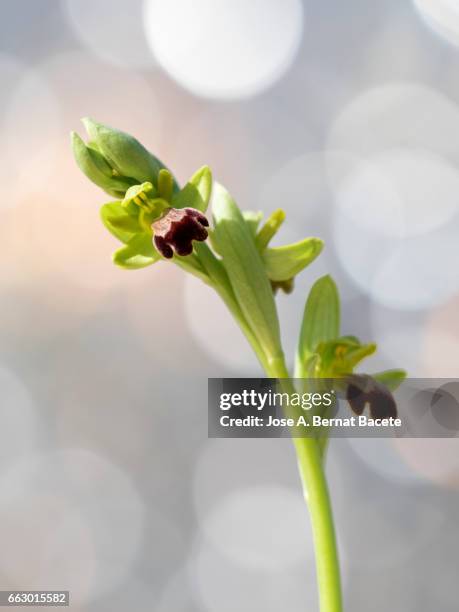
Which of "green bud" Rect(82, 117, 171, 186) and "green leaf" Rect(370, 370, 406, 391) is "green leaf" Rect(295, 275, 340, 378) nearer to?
"green leaf" Rect(370, 370, 406, 391)

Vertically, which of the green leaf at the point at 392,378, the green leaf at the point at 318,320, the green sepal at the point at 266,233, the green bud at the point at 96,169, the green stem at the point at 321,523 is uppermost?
the green bud at the point at 96,169

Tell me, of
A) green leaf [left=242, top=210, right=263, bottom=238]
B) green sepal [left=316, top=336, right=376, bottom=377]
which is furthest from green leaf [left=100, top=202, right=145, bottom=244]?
green sepal [left=316, top=336, right=376, bottom=377]

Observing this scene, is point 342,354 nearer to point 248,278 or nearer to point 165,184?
point 248,278

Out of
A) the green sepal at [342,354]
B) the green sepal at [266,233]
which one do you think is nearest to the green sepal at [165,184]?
the green sepal at [266,233]

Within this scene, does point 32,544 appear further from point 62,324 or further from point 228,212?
point 228,212

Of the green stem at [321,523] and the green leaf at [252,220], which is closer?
the green stem at [321,523]

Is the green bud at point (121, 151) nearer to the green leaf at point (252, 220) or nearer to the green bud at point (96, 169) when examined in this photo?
the green bud at point (96, 169)

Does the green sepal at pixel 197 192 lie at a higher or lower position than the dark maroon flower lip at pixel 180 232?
higher
